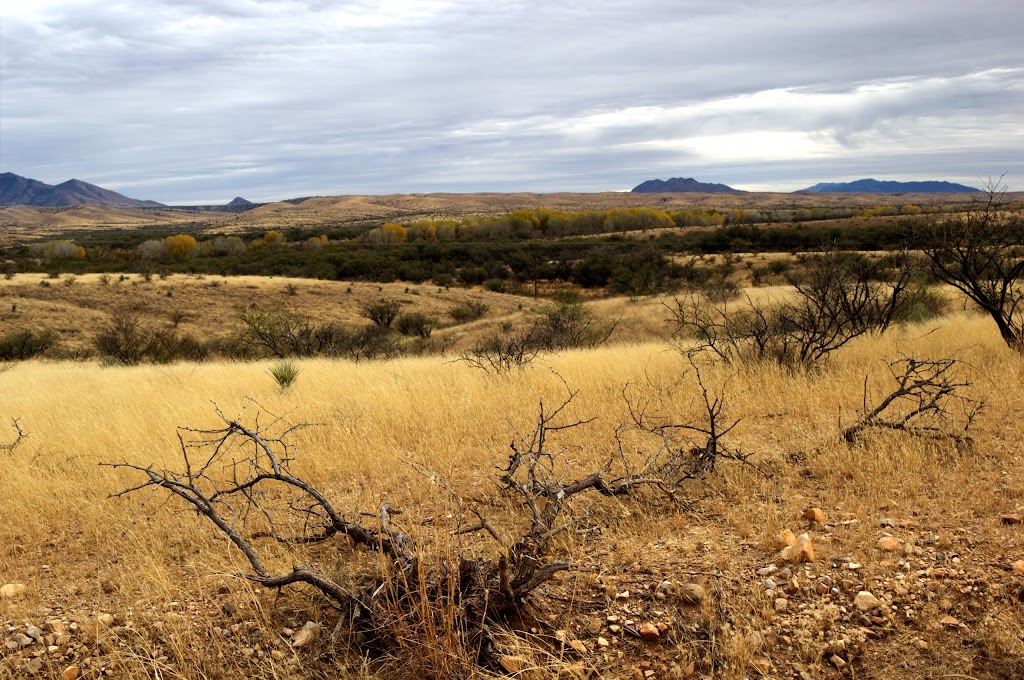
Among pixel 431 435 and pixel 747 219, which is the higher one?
pixel 747 219

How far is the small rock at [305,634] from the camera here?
9.01 feet

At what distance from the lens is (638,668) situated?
8.18 feet

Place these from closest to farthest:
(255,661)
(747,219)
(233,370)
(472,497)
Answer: (255,661) < (472,497) < (233,370) < (747,219)

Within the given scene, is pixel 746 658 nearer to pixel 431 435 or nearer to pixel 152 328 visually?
pixel 431 435

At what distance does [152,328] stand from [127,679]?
28.3 m

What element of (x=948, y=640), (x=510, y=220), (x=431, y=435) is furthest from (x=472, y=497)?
(x=510, y=220)

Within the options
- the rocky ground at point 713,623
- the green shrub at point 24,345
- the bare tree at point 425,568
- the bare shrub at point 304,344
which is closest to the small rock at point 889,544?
the rocky ground at point 713,623

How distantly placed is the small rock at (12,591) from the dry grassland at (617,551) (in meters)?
0.03

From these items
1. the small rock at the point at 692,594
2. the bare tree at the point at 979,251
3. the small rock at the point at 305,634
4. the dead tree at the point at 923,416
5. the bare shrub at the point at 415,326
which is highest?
the bare tree at the point at 979,251

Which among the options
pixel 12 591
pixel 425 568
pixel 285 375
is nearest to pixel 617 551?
pixel 425 568

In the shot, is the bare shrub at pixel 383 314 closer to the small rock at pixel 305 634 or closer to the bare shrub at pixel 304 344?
the bare shrub at pixel 304 344

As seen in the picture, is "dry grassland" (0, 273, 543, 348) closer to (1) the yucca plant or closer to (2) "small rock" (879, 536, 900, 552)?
(1) the yucca plant

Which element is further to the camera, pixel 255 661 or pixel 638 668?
pixel 255 661

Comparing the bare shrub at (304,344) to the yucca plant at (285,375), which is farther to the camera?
the bare shrub at (304,344)
